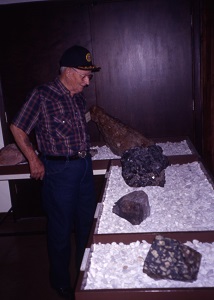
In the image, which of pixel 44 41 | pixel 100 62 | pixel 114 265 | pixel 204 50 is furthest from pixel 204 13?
pixel 114 265

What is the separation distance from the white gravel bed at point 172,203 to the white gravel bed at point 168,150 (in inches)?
17.1

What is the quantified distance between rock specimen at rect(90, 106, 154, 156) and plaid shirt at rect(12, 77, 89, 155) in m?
0.93

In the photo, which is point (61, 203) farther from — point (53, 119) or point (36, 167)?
point (53, 119)

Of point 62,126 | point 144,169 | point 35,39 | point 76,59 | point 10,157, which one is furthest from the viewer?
point 35,39

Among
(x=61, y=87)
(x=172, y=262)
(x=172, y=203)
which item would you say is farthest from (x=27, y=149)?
(x=172, y=262)

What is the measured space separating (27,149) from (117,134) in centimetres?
126

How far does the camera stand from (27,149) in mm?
1994

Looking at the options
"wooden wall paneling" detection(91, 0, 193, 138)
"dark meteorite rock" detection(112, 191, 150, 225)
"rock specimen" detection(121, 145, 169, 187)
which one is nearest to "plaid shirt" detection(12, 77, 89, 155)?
"rock specimen" detection(121, 145, 169, 187)

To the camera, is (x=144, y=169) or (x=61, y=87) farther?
(x=144, y=169)

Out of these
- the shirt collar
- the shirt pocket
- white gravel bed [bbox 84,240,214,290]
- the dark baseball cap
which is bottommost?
white gravel bed [bbox 84,240,214,290]

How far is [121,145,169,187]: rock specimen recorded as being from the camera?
2.25 meters

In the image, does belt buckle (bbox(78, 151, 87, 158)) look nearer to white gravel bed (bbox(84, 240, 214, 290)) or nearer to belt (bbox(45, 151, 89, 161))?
belt (bbox(45, 151, 89, 161))

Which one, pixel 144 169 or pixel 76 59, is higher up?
pixel 76 59

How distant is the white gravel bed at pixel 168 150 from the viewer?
9.97ft
